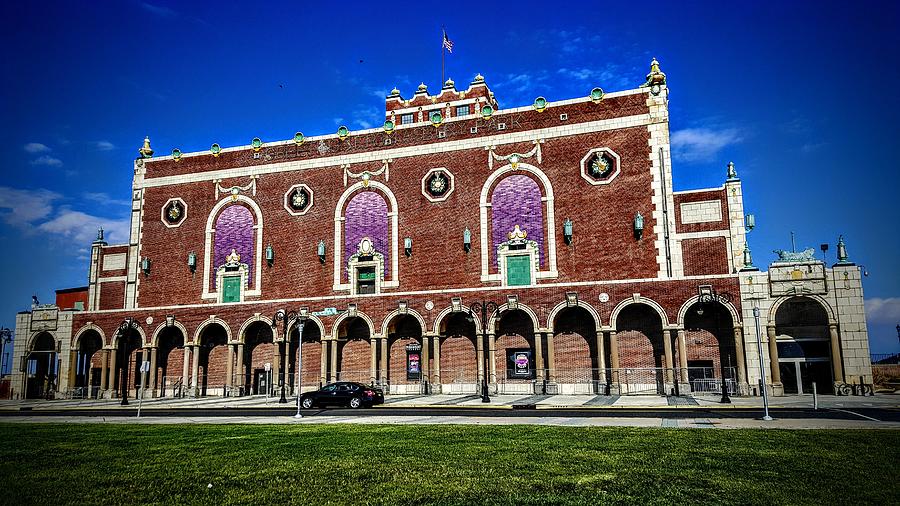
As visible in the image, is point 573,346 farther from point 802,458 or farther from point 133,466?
point 133,466

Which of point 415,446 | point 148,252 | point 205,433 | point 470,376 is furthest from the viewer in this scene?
point 148,252

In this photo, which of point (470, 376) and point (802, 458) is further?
point (470, 376)

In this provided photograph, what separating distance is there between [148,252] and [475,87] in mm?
33405

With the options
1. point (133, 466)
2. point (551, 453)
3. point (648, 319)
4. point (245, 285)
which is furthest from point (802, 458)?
point (245, 285)

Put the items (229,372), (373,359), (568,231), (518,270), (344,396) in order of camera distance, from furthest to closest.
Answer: (229,372)
(518,270)
(568,231)
(373,359)
(344,396)

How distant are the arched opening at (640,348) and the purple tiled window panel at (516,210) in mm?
8500

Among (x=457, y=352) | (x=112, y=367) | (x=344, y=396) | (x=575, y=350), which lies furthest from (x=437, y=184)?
(x=112, y=367)

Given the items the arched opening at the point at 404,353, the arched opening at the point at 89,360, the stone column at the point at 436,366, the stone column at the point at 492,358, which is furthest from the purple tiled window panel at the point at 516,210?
the arched opening at the point at 89,360

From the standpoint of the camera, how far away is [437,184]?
5191cm

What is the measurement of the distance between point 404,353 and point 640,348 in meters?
17.0

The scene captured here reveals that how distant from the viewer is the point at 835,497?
32.5 feet

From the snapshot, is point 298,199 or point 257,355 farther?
point 298,199

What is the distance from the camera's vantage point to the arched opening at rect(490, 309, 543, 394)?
46031mm

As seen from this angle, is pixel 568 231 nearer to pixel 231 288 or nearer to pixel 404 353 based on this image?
pixel 404 353
